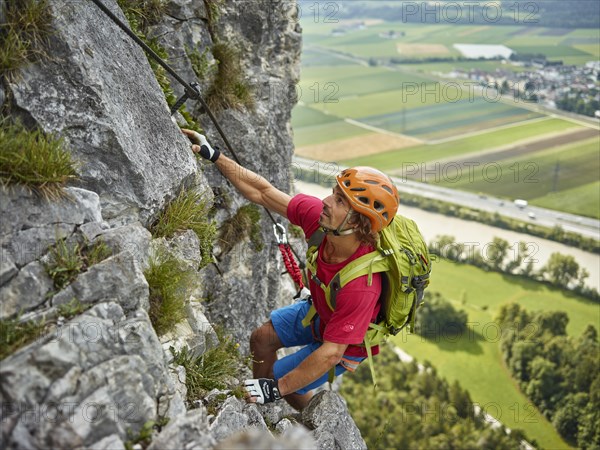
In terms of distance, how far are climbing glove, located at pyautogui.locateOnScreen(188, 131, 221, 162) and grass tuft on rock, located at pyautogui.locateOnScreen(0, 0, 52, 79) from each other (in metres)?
2.53

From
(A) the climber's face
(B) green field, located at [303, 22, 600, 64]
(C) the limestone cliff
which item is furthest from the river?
(A) the climber's face

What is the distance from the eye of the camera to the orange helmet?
243 inches

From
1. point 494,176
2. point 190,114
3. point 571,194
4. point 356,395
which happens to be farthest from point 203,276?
point 494,176

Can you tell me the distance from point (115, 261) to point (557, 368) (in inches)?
2450

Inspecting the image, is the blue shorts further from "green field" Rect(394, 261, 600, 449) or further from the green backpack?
"green field" Rect(394, 261, 600, 449)

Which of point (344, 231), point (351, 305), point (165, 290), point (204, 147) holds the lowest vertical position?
point (351, 305)

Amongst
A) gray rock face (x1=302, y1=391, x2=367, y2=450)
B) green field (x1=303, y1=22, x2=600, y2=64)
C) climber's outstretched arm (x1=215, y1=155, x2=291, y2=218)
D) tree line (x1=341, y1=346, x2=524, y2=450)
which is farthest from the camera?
Result: green field (x1=303, y1=22, x2=600, y2=64)

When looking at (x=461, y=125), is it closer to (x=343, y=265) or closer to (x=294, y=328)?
(x=294, y=328)

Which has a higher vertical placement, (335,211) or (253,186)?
(335,211)

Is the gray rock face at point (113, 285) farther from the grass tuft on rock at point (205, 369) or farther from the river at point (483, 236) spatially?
the river at point (483, 236)

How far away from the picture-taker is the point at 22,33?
Result: 5387mm

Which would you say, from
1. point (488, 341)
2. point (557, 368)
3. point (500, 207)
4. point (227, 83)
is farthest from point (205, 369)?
point (500, 207)

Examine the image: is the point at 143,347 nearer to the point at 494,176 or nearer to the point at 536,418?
the point at 536,418

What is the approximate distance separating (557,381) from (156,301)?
60632mm
